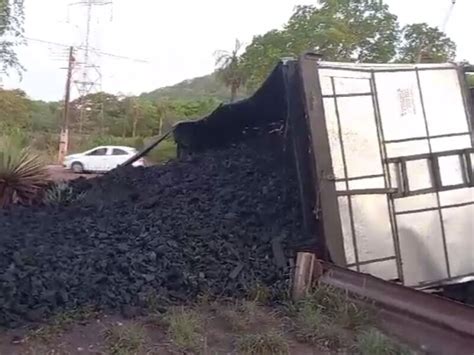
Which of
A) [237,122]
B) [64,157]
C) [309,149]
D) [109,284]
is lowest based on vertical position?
[109,284]

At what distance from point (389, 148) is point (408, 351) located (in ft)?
8.41

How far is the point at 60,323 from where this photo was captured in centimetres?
473

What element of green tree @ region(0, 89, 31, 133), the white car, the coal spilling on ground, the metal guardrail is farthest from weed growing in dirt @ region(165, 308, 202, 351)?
the white car

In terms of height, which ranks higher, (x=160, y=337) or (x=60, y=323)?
(x=60, y=323)

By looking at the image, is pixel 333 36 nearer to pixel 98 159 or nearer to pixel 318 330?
pixel 98 159

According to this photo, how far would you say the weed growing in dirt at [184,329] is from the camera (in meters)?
4.59

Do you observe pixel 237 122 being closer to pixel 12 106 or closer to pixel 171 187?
pixel 171 187

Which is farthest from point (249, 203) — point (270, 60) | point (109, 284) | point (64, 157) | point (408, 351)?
point (64, 157)

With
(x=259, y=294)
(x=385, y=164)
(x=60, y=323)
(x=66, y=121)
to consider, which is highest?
(x=66, y=121)

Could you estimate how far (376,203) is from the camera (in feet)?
21.6

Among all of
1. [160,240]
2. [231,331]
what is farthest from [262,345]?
[160,240]

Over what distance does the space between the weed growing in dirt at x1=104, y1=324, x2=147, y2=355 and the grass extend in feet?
0.91

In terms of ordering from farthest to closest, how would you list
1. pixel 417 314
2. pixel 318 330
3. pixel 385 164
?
1. pixel 385 164
2. pixel 318 330
3. pixel 417 314

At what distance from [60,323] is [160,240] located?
1.62 meters
